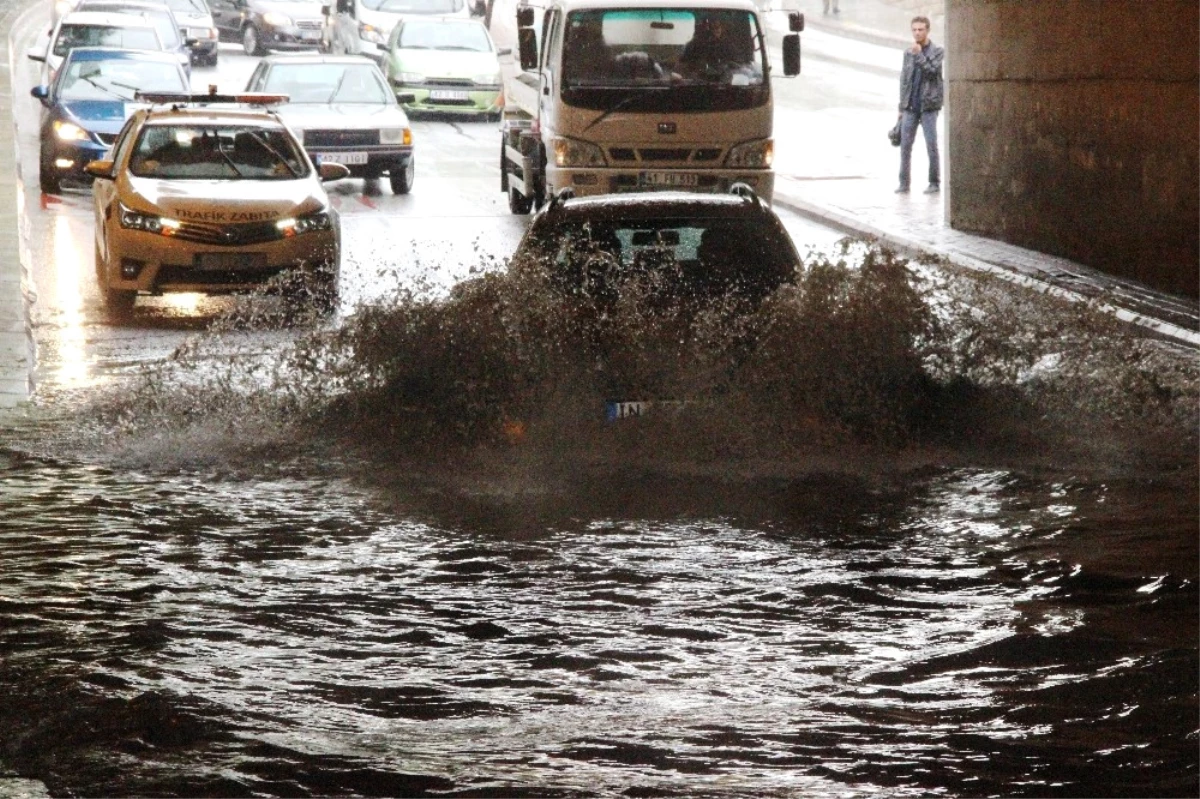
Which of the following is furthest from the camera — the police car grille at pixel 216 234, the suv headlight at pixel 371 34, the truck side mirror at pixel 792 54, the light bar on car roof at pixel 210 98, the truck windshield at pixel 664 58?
the suv headlight at pixel 371 34

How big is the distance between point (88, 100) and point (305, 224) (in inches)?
402

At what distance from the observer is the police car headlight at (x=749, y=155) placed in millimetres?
20078

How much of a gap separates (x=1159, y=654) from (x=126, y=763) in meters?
3.33

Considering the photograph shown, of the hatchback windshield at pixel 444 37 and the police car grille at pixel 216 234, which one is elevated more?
Result: the hatchback windshield at pixel 444 37

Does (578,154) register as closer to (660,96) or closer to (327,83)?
(660,96)

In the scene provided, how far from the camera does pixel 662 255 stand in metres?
10.4

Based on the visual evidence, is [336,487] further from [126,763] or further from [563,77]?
[563,77]

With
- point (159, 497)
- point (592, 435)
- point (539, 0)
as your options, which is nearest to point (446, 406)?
point (592, 435)

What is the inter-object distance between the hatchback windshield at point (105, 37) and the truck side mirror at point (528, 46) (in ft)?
42.8

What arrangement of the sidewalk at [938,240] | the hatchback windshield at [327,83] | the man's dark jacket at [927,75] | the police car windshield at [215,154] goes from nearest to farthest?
1. the sidewalk at [938,240]
2. the police car windshield at [215,154]
3. the man's dark jacket at [927,75]
4. the hatchback windshield at [327,83]

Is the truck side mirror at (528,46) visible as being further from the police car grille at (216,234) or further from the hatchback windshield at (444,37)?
the hatchback windshield at (444,37)

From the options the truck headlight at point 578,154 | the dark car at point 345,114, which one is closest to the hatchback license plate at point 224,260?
the truck headlight at point 578,154

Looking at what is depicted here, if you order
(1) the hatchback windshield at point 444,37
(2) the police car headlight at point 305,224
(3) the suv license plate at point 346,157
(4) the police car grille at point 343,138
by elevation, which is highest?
(1) the hatchback windshield at point 444,37

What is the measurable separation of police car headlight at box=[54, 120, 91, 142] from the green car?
10.9m
